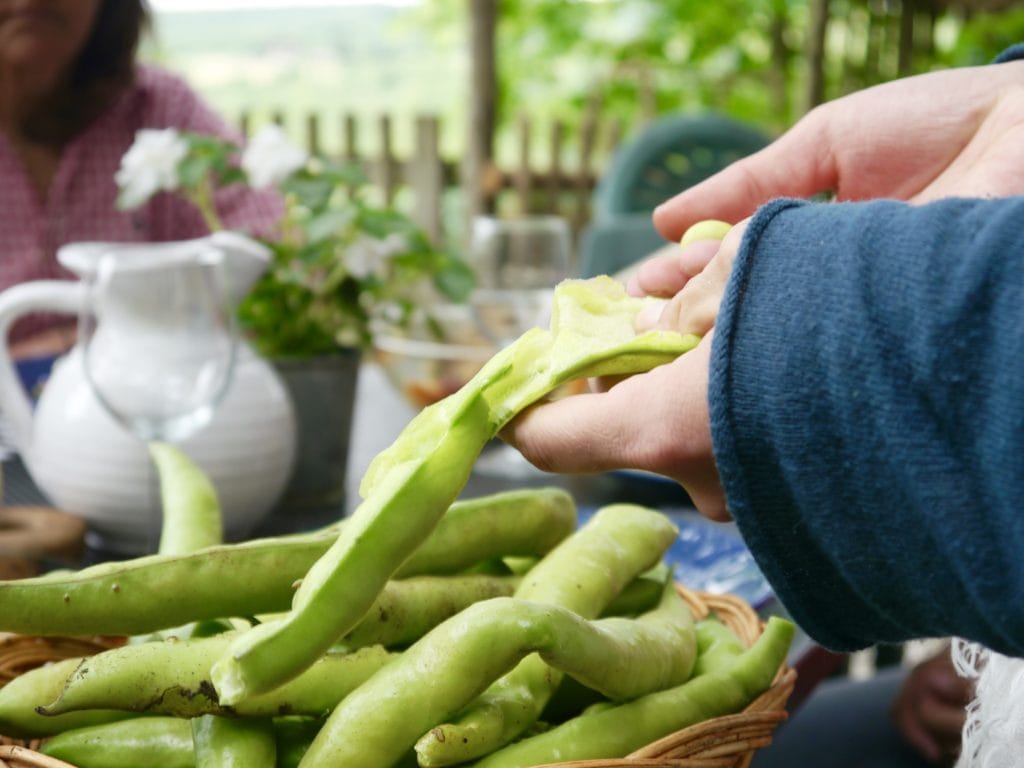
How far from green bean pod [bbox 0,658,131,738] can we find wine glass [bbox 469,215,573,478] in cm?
76

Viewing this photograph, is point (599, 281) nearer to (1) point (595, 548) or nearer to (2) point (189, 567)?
(1) point (595, 548)

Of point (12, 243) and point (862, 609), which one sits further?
point (12, 243)

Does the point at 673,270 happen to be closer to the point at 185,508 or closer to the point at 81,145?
the point at 185,508

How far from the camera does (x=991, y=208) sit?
1.61ft

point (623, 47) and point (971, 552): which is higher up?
point (971, 552)

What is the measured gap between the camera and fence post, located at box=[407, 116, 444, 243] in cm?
504

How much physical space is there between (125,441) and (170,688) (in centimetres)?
54

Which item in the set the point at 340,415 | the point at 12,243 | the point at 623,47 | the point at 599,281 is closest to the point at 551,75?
the point at 623,47

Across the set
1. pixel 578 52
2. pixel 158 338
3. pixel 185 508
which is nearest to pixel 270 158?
pixel 158 338

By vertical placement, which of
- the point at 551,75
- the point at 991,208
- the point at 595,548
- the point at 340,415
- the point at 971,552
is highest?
the point at 991,208

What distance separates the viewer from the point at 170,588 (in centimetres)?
63

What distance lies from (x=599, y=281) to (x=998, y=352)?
279 millimetres

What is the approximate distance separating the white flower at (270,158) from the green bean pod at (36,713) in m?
0.75

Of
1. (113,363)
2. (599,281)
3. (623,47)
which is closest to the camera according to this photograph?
(599,281)
